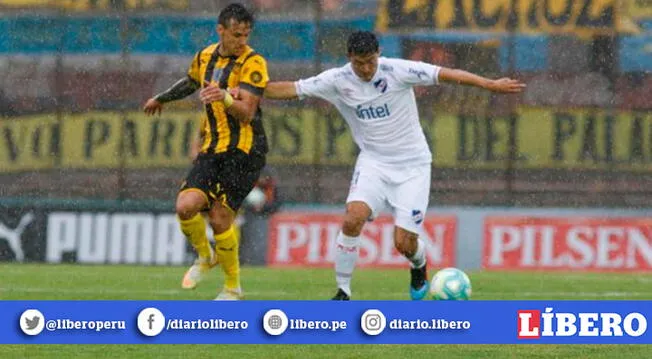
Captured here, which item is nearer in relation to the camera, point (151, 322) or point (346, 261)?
point (151, 322)

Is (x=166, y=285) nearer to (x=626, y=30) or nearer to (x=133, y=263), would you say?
(x=133, y=263)

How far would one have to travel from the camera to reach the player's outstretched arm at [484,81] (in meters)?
10.5

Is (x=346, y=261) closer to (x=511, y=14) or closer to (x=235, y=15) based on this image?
(x=235, y=15)

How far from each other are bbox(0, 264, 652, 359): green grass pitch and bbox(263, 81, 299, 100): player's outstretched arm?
157cm

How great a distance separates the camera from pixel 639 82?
18.4 metres

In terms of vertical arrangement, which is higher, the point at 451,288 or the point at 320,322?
the point at 320,322

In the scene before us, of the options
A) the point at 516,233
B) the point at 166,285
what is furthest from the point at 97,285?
the point at 516,233

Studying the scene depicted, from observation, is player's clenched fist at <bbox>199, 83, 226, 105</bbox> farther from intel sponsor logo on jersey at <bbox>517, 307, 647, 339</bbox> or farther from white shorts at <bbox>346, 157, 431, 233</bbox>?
intel sponsor logo on jersey at <bbox>517, 307, 647, 339</bbox>

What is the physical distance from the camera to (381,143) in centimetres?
1148

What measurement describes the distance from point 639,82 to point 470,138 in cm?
180

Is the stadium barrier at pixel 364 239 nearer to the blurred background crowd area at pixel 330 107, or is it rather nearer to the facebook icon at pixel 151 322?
the blurred background crowd area at pixel 330 107

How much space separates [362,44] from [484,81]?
2.54 feet

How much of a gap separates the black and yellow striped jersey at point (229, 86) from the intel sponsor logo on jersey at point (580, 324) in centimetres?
362

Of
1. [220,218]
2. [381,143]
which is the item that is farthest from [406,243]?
[220,218]
